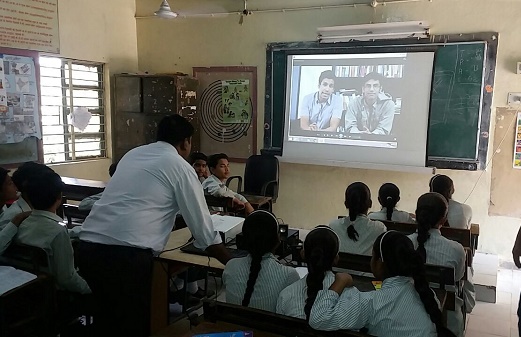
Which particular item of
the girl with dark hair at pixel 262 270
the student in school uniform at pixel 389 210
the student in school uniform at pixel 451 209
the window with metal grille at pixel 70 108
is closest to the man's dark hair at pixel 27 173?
the girl with dark hair at pixel 262 270

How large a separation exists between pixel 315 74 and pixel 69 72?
9.35 feet

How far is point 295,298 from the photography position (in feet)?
5.28

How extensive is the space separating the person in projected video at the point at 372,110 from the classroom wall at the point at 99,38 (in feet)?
10.0

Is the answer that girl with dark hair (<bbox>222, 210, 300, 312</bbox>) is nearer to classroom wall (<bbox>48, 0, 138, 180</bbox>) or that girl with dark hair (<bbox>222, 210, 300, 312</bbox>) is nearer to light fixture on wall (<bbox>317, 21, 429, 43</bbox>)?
light fixture on wall (<bbox>317, 21, 429, 43</bbox>)

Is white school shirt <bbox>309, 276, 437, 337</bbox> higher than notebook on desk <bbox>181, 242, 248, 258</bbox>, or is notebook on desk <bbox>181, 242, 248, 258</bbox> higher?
white school shirt <bbox>309, 276, 437, 337</bbox>

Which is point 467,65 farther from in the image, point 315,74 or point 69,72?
point 69,72

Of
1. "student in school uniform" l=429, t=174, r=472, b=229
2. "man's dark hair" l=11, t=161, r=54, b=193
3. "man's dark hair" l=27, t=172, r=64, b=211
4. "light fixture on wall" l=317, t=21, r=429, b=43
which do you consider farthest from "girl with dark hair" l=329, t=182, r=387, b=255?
"light fixture on wall" l=317, t=21, r=429, b=43

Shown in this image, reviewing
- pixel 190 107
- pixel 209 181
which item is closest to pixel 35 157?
pixel 190 107

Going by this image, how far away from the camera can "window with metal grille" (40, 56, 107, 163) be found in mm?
4984

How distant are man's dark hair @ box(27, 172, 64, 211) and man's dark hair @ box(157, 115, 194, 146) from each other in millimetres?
572

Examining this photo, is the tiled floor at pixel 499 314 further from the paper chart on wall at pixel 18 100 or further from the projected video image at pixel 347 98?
the paper chart on wall at pixel 18 100

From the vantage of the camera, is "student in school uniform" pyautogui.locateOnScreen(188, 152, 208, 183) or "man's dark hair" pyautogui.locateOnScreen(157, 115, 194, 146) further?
"student in school uniform" pyautogui.locateOnScreen(188, 152, 208, 183)

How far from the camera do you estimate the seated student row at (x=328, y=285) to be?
4.92 feet

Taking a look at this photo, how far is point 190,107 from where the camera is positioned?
18.3 feet
